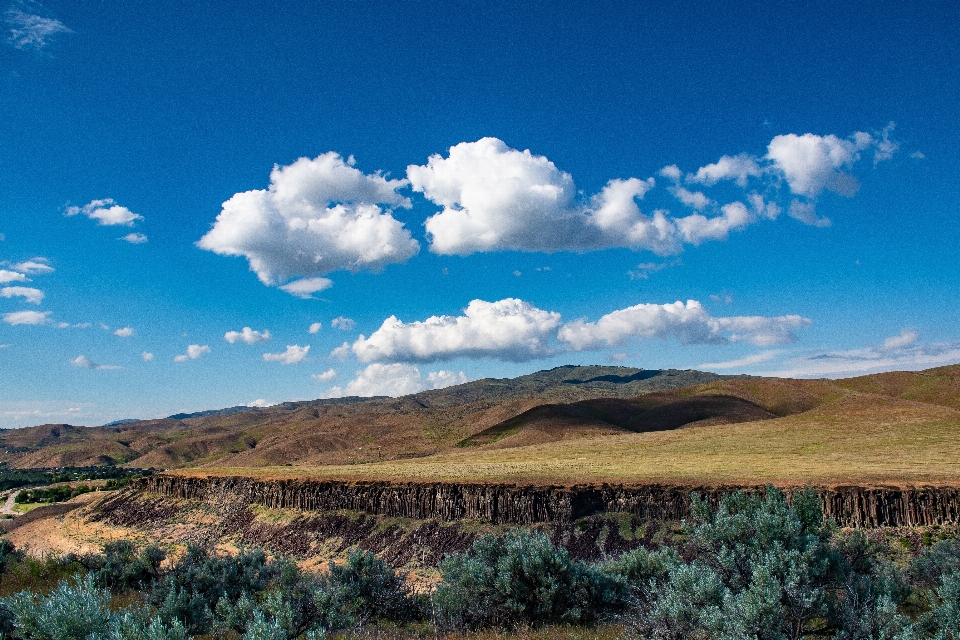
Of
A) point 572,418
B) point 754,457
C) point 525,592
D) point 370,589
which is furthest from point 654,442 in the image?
point 370,589

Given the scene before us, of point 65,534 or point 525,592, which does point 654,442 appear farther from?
point 65,534

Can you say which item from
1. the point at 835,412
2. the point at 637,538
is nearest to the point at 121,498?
the point at 637,538

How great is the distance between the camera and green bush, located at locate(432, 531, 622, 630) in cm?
1683

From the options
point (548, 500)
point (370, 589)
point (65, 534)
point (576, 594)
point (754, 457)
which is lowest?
point (65, 534)

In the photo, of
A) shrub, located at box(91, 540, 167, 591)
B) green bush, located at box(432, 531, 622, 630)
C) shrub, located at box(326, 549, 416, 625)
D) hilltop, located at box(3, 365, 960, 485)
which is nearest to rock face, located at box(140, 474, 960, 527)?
hilltop, located at box(3, 365, 960, 485)

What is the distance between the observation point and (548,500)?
138 feet

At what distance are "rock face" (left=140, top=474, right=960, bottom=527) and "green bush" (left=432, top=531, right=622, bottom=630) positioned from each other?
1800 centimetres

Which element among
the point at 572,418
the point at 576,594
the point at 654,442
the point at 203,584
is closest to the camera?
the point at 576,594

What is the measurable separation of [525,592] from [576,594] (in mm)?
1671

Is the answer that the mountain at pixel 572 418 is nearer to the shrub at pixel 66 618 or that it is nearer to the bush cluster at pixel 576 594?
the bush cluster at pixel 576 594

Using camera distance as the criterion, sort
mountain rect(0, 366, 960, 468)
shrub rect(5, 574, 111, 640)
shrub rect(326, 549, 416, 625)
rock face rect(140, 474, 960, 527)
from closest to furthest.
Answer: shrub rect(5, 574, 111, 640)
shrub rect(326, 549, 416, 625)
rock face rect(140, 474, 960, 527)
mountain rect(0, 366, 960, 468)

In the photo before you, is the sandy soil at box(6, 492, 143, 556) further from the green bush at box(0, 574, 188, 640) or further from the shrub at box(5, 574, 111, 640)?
the green bush at box(0, 574, 188, 640)

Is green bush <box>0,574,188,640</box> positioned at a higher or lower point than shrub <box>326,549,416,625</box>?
higher

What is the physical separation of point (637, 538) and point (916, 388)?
5341 inches
